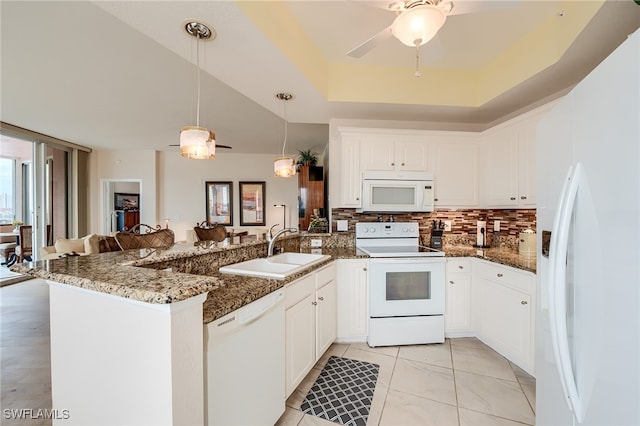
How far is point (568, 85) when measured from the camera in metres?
2.31

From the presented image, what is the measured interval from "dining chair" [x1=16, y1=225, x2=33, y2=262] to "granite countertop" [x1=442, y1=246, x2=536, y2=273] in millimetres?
6929

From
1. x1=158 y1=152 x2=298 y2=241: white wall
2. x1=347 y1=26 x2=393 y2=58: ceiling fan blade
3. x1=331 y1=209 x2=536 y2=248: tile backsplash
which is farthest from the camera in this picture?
x1=158 y1=152 x2=298 y2=241: white wall

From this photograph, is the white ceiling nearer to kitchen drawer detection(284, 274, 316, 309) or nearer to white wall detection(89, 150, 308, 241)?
kitchen drawer detection(284, 274, 316, 309)

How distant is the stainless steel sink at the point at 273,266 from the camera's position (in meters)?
1.63

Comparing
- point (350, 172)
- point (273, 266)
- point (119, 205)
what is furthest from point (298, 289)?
point (119, 205)

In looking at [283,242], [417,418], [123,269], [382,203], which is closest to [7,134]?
[283,242]

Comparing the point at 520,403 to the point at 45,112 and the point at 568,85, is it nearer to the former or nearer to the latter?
the point at 568,85

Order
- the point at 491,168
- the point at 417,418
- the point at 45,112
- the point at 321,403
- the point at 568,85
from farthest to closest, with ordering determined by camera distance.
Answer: the point at 45,112 < the point at 491,168 < the point at 568,85 < the point at 321,403 < the point at 417,418

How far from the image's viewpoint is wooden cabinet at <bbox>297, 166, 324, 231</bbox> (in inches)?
201

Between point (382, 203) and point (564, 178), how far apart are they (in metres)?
1.87

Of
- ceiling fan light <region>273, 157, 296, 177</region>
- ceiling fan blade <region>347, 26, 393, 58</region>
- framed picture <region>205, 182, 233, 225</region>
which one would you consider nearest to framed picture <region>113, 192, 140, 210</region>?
framed picture <region>205, 182, 233, 225</region>

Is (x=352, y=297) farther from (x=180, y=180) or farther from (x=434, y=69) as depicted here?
(x=180, y=180)

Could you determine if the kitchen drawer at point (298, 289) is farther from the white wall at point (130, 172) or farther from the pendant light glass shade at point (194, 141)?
the white wall at point (130, 172)

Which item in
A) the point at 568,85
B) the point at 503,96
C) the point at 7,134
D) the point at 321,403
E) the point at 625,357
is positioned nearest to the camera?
the point at 625,357
